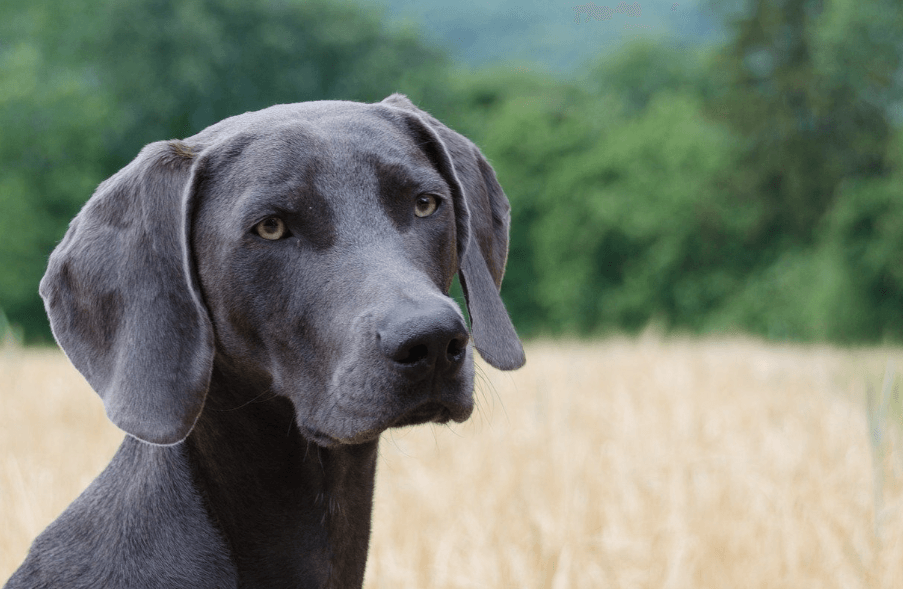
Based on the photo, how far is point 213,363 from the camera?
9.61 feet

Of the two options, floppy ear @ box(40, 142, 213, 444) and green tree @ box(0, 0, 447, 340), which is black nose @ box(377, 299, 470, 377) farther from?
green tree @ box(0, 0, 447, 340)

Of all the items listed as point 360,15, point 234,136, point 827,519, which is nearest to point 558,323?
point 360,15

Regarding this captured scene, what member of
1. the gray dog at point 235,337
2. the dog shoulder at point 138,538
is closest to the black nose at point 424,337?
the gray dog at point 235,337

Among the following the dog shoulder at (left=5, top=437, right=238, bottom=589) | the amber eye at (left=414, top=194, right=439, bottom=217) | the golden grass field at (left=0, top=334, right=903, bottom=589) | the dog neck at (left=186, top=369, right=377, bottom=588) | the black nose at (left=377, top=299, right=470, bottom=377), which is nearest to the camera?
the black nose at (left=377, top=299, right=470, bottom=377)

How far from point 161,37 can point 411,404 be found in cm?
2952

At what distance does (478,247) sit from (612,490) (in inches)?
97.5

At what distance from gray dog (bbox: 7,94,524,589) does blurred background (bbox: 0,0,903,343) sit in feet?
67.7

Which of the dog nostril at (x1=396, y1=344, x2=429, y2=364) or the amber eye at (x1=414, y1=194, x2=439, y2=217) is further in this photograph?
the amber eye at (x1=414, y1=194, x2=439, y2=217)

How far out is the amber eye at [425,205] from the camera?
299 cm

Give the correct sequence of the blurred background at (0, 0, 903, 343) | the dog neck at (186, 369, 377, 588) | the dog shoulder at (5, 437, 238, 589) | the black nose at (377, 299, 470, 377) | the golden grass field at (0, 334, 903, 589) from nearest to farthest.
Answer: the black nose at (377, 299, 470, 377), the dog shoulder at (5, 437, 238, 589), the dog neck at (186, 369, 377, 588), the golden grass field at (0, 334, 903, 589), the blurred background at (0, 0, 903, 343)

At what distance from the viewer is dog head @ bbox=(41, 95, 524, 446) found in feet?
8.77

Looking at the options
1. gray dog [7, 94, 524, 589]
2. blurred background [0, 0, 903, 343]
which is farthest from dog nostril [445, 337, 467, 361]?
blurred background [0, 0, 903, 343]

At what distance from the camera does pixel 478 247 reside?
3.32 meters

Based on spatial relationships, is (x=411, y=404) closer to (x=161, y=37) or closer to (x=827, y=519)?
(x=827, y=519)
